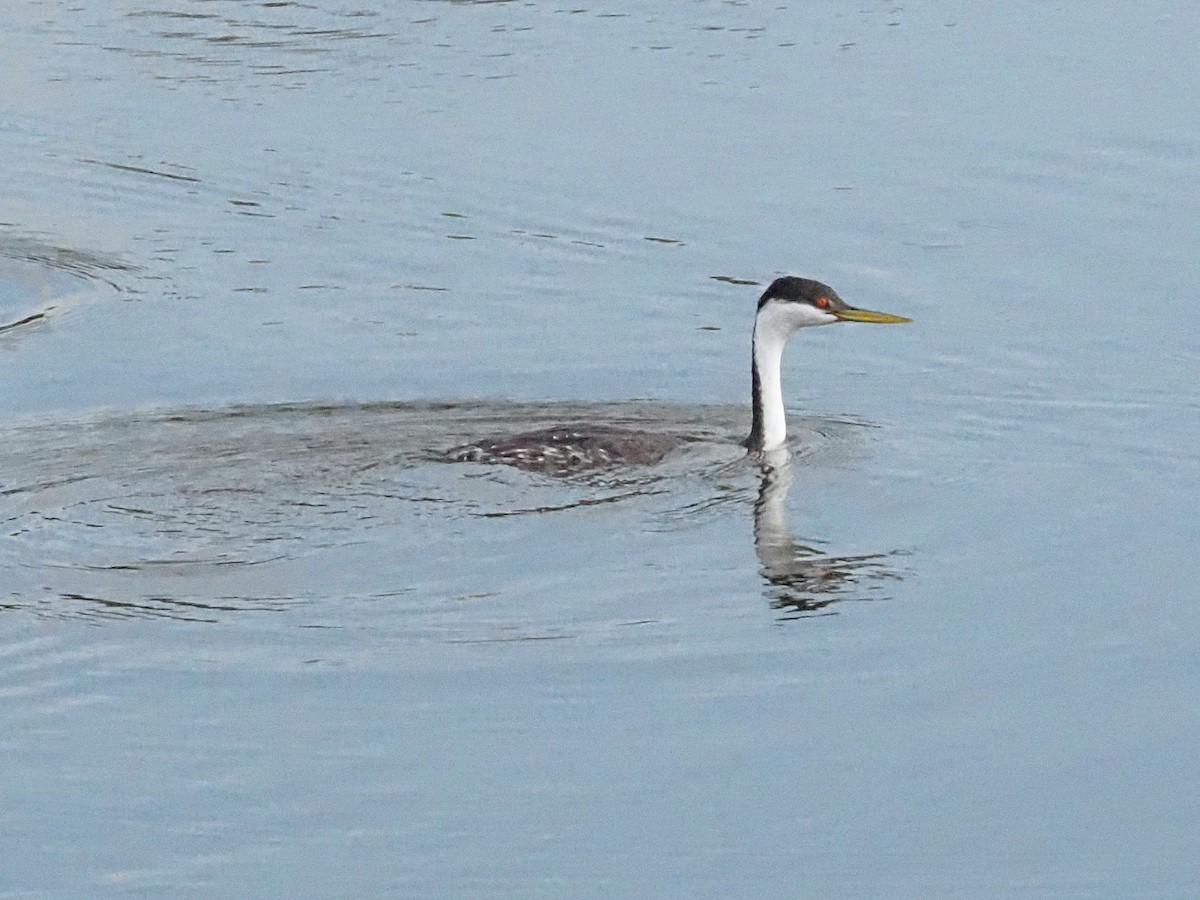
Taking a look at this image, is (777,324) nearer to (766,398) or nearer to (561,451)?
(766,398)

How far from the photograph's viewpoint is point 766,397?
12461 mm

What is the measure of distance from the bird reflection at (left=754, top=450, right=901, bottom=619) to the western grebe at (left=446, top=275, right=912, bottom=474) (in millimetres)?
916

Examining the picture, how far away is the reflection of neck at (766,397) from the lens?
40.8ft

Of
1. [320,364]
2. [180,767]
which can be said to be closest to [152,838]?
[180,767]

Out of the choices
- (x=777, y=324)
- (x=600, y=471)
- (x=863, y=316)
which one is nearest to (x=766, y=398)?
(x=777, y=324)

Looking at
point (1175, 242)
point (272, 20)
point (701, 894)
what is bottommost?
point (701, 894)

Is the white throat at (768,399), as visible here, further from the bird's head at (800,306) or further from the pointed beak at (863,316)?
the pointed beak at (863,316)

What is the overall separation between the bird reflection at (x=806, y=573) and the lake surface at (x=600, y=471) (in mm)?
34

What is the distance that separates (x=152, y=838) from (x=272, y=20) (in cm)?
1442

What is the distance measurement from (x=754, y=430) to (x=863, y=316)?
2.85 feet

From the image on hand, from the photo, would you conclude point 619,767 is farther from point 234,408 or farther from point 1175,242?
point 1175,242

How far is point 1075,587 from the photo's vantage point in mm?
9969

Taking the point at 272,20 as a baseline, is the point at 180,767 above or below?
below

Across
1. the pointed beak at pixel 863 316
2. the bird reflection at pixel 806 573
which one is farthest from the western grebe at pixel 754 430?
the bird reflection at pixel 806 573
